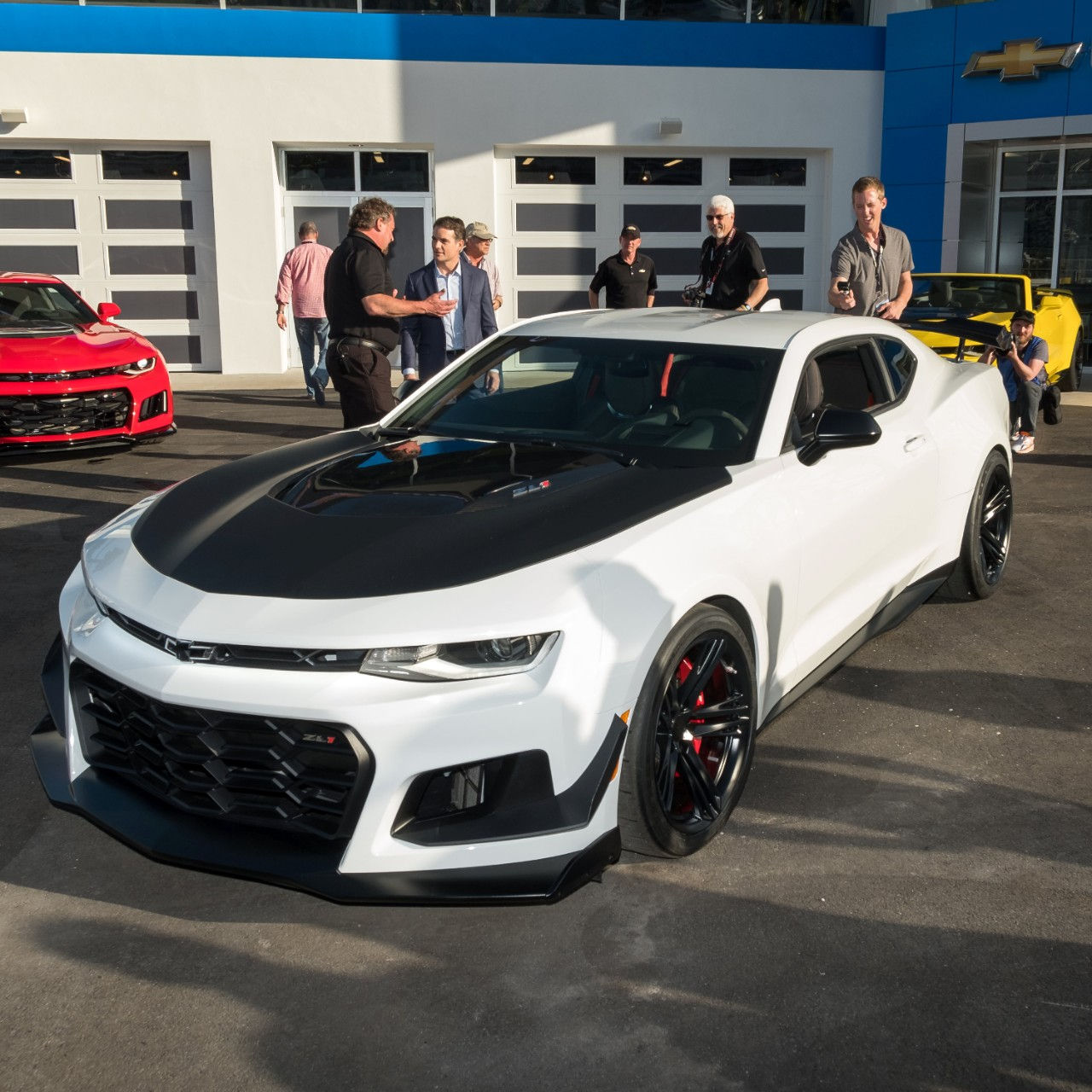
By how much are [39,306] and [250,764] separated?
9.02 meters

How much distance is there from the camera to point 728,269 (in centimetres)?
873

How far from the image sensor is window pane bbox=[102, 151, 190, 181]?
1634cm

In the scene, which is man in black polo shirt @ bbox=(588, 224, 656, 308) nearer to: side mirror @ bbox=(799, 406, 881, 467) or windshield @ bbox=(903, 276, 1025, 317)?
windshield @ bbox=(903, 276, 1025, 317)

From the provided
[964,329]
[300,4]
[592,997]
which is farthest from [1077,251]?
[592,997]

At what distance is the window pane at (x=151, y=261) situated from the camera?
1659 cm

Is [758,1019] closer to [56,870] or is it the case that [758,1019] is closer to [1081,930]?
[1081,930]

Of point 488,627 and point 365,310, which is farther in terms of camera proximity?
point 365,310

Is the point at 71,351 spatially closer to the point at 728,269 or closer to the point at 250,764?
the point at 728,269

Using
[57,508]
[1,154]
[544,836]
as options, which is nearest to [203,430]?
[57,508]

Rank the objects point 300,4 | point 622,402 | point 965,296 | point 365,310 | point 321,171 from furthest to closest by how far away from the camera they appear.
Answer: point 321,171 < point 300,4 < point 965,296 < point 365,310 < point 622,402

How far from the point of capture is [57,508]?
325 inches

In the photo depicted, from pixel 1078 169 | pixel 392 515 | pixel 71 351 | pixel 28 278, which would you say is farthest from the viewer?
pixel 1078 169

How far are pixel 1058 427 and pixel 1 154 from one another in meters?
13.1

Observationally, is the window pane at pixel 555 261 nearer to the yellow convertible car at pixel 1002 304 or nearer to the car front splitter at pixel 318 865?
the yellow convertible car at pixel 1002 304
